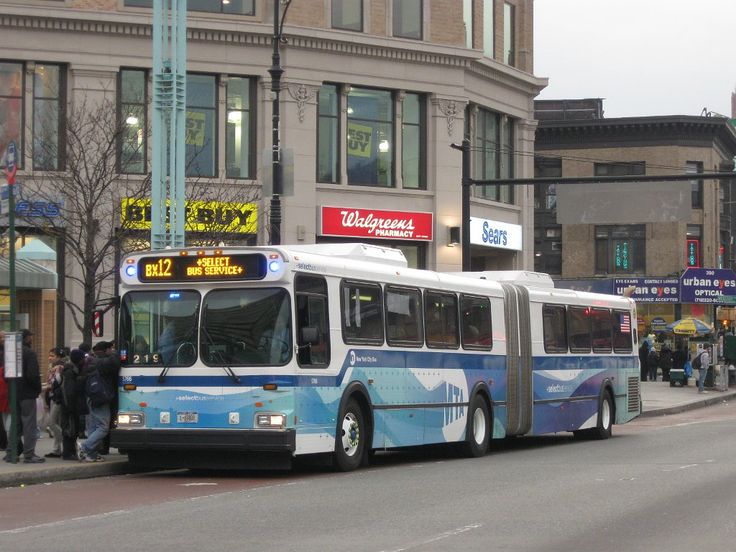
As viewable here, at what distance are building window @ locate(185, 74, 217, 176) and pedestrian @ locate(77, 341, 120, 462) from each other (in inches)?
779

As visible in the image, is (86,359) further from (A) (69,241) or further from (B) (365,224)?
(B) (365,224)

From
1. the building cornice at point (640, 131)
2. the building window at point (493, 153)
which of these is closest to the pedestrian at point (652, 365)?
the building window at point (493, 153)

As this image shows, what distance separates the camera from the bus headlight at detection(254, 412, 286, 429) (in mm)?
17125

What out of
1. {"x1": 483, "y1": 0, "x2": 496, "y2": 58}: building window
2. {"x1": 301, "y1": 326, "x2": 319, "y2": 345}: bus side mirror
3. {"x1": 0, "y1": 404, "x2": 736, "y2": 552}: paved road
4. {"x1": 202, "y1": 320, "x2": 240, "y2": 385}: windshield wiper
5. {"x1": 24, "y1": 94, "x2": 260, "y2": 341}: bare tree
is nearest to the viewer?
{"x1": 0, "y1": 404, "x2": 736, "y2": 552}: paved road

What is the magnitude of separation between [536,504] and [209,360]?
5.21 meters

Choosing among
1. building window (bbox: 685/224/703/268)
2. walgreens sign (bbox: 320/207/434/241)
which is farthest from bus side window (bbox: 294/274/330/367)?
building window (bbox: 685/224/703/268)

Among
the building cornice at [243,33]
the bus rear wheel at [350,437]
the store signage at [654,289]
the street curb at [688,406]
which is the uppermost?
the building cornice at [243,33]

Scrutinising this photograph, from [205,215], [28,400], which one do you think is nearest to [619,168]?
[205,215]

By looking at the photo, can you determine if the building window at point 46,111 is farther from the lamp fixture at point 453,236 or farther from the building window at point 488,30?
the building window at point 488,30

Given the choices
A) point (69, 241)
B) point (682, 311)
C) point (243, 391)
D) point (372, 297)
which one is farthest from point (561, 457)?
point (682, 311)

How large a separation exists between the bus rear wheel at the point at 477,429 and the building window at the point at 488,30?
24263 mm

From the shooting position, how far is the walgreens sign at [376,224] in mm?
40250

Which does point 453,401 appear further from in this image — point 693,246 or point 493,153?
point 693,246

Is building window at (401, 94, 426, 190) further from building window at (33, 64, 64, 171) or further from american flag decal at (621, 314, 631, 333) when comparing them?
american flag decal at (621, 314, 631, 333)
